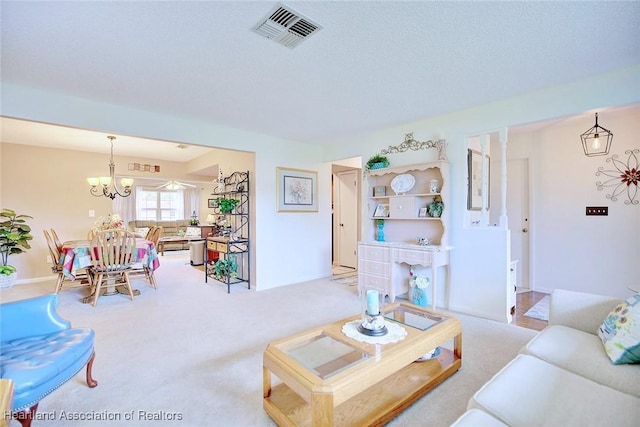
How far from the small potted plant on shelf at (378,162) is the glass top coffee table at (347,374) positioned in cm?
243

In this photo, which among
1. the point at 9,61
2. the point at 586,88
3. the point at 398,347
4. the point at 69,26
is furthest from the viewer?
the point at 586,88

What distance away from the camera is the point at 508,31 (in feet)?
6.18

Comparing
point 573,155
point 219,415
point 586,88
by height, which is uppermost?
point 586,88

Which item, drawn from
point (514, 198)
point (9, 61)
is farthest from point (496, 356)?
point (9, 61)

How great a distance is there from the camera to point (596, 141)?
3.48 meters

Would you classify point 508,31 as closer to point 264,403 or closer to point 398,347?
point 398,347

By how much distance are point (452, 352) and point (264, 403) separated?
1458 mm

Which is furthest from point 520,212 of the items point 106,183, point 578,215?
point 106,183

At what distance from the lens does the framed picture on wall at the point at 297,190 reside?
473 cm

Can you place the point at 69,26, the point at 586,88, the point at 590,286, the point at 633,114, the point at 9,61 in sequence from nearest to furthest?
the point at 69,26 → the point at 9,61 → the point at 586,88 → the point at 633,114 → the point at 590,286

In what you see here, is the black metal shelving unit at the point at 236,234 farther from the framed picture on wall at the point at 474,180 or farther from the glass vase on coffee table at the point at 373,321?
the framed picture on wall at the point at 474,180

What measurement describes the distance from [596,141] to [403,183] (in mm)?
2287

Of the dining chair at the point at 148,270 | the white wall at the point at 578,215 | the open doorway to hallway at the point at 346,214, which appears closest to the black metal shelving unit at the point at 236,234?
the dining chair at the point at 148,270

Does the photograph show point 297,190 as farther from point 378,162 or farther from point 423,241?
point 423,241
